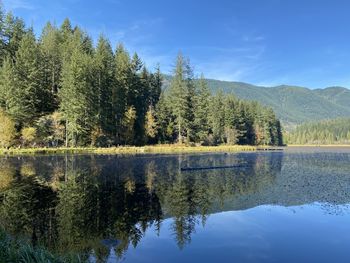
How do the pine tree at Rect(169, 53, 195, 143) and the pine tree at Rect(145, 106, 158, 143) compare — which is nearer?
the pine tree at Rect(145, 106, 158, 143)

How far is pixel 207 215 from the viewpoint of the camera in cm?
1861

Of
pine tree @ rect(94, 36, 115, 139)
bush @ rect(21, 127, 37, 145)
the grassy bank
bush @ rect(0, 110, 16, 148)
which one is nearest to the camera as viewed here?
the grassy bank

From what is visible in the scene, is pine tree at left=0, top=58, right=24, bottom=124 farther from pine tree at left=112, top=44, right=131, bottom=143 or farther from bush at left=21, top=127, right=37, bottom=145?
pine tree at left=112, top=44, right=131, bottom=143

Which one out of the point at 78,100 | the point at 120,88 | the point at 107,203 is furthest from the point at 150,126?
the point at 107,203

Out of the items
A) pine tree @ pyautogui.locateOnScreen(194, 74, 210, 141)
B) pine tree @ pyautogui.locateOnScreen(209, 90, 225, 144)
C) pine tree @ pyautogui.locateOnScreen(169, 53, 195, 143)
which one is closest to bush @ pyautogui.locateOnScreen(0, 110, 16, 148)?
pine tree @ pyautogui.locateOnScreen(169, 53, 195, 143)

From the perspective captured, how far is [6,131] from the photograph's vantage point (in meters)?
60.4

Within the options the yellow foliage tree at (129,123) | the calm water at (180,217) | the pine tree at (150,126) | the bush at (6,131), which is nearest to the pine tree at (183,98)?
the pine tree at (150,126)

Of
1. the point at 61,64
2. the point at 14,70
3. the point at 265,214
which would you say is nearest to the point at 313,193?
the point at 265,214

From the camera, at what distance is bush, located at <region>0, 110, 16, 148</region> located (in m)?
60.3

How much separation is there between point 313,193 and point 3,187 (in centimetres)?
2476

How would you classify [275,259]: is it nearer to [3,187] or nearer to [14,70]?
[3,187]

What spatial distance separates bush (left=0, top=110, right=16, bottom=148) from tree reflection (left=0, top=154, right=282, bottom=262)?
29927 millimetres

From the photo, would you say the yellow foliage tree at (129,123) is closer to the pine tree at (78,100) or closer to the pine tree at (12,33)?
the pine tree at (78,100)

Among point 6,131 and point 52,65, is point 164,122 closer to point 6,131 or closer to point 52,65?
point 52,65
